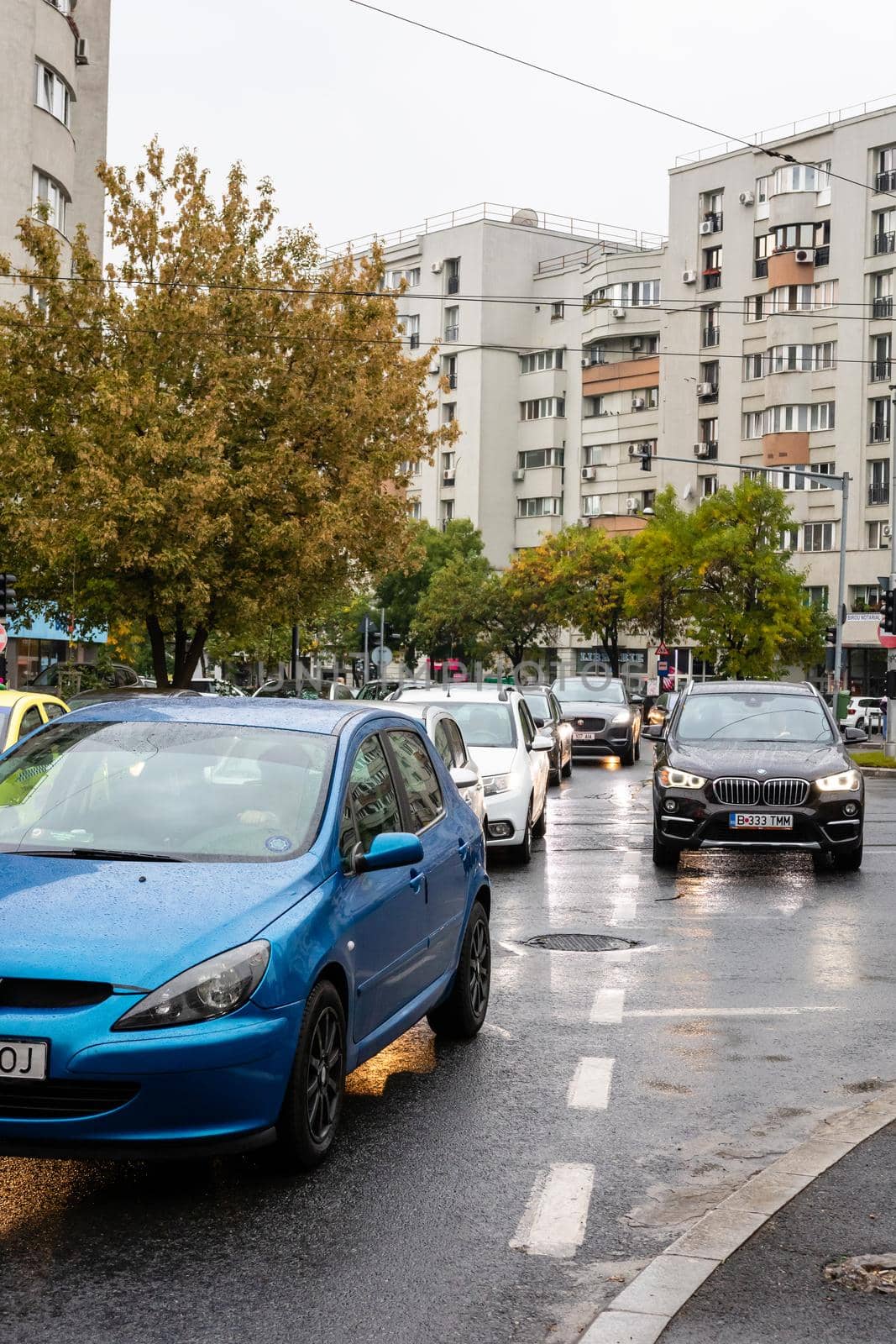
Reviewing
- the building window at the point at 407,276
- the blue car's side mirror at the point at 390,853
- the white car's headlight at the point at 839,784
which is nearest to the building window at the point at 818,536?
the building window at the point at 407,276

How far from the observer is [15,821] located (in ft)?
20.3

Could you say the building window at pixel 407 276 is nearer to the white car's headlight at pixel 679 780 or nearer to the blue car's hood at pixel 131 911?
the white car's headlight at pixel 679 780

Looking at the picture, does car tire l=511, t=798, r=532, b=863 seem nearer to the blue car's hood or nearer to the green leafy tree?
the blue car's hood

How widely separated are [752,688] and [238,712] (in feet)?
35.1

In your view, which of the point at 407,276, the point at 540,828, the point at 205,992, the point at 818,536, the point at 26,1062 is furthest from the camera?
the point at 407,276

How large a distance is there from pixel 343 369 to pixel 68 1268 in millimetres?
28712

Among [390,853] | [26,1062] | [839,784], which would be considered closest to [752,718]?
[839,784]

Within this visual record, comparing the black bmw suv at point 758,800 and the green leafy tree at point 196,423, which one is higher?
the green leafy tree at point 196,423

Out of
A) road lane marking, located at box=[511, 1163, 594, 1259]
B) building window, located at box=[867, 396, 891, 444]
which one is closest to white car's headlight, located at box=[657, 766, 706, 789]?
road lane marking, located at box=[511, 1163, 594, 1259]

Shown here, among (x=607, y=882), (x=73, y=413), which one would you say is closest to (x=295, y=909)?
(x=607, y=882)

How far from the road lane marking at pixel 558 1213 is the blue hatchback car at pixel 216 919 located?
2.38 feet

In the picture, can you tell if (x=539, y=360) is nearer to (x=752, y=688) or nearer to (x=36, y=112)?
(x=36, y=112)

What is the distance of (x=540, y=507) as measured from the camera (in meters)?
91.3

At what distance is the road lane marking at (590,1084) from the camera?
21.7 ft
